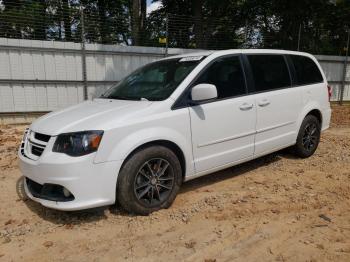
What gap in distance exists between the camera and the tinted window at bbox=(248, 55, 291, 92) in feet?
16.5

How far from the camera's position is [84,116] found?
12.8ft

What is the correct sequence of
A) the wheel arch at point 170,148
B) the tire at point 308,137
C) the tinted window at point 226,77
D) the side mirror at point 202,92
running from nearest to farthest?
the wheel arch at point 170,148
the side mirror at point 202,92
the tinted window at point 226,77
the tire at point 308,137

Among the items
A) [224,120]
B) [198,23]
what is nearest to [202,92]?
[224,120]

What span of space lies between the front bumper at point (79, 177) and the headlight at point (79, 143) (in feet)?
0.18

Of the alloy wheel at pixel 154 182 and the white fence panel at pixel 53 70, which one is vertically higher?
the white fence panel at pixel 53 70

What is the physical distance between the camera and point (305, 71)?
19.5 feet

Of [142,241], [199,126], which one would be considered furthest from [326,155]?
[142,241]

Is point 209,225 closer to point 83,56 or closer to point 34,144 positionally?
point 34,144

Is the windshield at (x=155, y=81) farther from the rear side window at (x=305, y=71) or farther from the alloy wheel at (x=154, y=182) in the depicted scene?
the rear side window at (x=305, y=71)

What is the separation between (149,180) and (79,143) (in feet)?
2.87

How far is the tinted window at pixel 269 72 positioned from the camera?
5035 mm

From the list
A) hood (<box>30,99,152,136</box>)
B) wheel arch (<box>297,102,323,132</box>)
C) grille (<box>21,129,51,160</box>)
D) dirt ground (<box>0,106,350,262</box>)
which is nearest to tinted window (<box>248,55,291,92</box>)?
wheel arch (<box>297,102,323,132</box>)

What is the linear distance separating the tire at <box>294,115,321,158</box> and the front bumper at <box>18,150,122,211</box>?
3444 mm

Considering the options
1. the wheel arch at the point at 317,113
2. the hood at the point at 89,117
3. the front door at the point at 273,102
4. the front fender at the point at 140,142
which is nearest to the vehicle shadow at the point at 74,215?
the front fender at the point at 140,142
